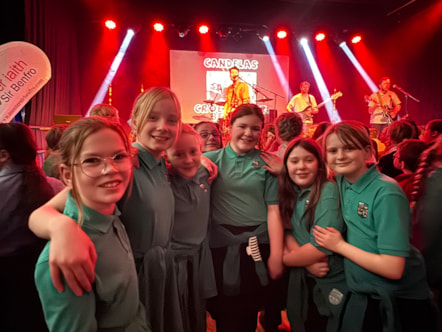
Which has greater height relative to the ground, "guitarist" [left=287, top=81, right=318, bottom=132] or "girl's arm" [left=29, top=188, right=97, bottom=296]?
"guitarist" [left=287, top=81, right=318, bottom=132]

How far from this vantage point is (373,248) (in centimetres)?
128

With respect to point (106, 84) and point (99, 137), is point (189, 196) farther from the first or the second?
point (106, 84)

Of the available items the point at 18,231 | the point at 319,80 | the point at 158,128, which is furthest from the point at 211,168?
the point at 319,80

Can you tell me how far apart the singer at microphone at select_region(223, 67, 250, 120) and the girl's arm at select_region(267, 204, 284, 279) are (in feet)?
21.0

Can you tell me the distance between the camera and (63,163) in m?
0.99

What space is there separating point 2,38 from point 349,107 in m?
Answer: 9.85

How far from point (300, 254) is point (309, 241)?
86mm

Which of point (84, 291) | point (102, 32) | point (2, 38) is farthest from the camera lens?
point (102, 32)

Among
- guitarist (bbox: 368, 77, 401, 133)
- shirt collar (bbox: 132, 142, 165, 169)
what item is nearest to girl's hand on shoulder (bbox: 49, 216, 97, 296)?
shirt collar (bbox: 132, 142, 165, 169)

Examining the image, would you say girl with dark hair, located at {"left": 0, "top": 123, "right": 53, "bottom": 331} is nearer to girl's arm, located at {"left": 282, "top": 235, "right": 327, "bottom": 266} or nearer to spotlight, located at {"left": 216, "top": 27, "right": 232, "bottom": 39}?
girl's arm, located at {"left": 282, "top": 235, "right": 327, "bottom": 266}

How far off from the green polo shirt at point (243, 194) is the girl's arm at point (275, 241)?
53 mm

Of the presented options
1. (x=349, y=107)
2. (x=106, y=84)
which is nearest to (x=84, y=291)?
(x=106, y=84)

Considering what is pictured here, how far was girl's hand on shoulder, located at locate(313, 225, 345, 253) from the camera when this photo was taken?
139 centimetres

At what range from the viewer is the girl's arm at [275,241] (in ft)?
5.29
